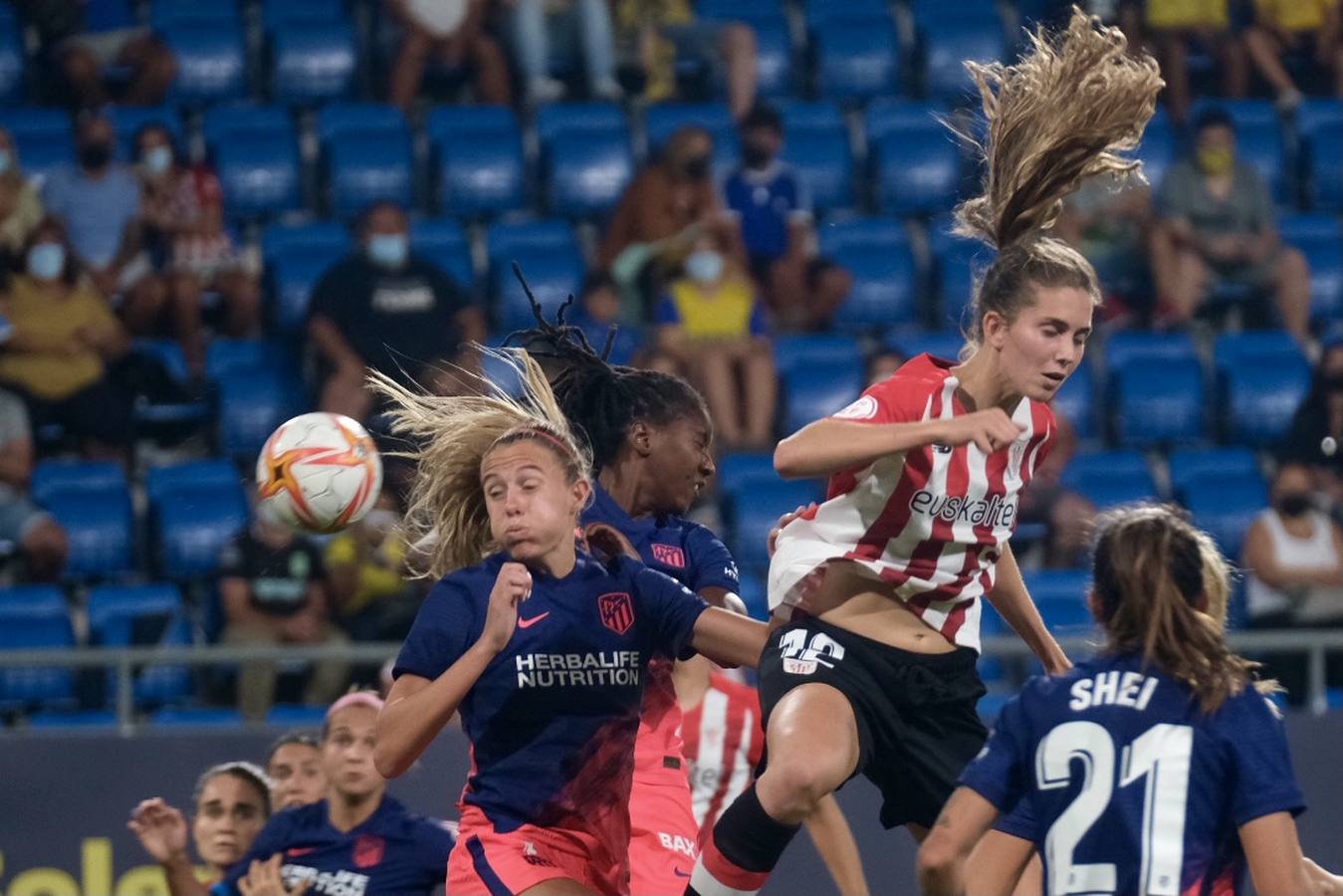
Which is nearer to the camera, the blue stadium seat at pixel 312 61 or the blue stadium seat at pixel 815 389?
the blue stadium seat at pixel 815 389

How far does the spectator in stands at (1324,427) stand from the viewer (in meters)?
10.0

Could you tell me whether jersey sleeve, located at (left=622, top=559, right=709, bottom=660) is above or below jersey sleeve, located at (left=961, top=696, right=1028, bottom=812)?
above

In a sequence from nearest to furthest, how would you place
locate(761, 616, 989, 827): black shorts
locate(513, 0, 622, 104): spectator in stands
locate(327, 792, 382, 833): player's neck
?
locate(761, 616, 989, 827): black shorts < locate(327, 792, 382, 833): player's neck < locate(513, 0, 622, 104): spectator in stands

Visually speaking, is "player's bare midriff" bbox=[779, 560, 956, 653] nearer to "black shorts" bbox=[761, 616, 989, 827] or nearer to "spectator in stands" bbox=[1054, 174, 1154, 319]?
"black shorts" bbox=[761, 616, 989, 827]

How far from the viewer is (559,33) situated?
1199 centimetres

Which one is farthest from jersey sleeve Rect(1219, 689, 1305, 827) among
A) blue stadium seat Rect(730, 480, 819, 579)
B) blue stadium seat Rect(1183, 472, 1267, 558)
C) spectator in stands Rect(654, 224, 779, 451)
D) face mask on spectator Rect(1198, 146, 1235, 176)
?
face mask on spectator Rect(1198, 146, 1235, 176)

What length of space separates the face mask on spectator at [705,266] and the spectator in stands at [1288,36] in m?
3.90

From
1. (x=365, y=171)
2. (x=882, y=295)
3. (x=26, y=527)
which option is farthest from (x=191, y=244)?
(x=882, y=295)

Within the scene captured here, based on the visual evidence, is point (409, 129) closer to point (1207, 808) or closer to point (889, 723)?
point (889, 723)

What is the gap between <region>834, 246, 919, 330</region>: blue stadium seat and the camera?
11188mm

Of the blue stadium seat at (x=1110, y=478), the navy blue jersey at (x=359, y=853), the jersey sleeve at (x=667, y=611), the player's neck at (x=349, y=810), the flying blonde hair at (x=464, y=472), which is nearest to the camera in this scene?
the jersey sleeve at (x=667, y=611)

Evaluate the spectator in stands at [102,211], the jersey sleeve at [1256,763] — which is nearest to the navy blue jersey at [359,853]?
the jersey sleeve at [1256,763]

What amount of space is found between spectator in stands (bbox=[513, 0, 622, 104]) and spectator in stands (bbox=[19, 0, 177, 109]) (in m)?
1.97

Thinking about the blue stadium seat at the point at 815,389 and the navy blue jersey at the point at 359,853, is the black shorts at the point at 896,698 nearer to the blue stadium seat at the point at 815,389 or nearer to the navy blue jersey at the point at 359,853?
the navy blue jersey at the point at 359,853
